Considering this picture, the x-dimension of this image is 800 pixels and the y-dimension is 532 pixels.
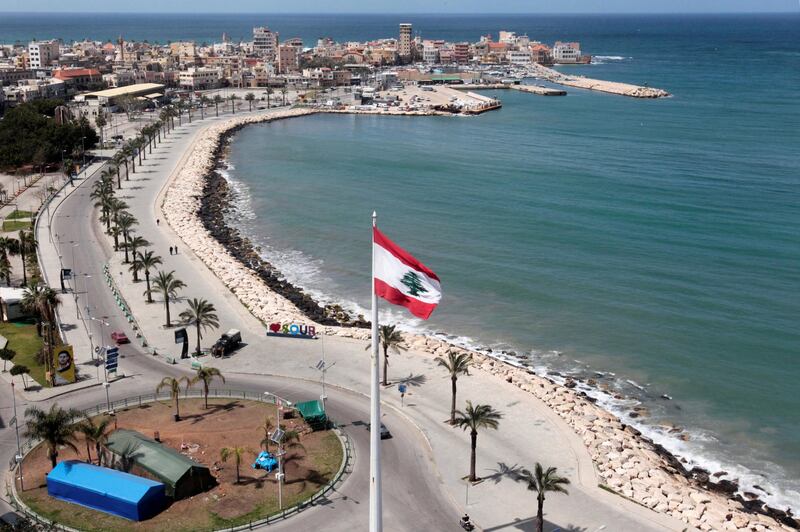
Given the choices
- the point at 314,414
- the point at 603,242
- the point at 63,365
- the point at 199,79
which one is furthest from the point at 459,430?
the point at 199,79

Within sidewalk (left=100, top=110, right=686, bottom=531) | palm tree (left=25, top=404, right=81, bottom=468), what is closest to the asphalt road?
sidewalk (left=100, top=110, right=686, bottom=531)

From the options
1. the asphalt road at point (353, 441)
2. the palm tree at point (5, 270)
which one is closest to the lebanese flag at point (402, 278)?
the asphalt road at point (353, 441)

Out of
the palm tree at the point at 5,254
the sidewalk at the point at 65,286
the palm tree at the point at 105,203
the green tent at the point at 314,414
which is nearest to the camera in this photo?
the green tent at the point at 314,414

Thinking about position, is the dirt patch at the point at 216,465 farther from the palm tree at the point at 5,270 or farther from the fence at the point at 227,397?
the palm tree at the point at 5,270

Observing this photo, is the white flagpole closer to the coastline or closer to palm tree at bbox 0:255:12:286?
the coastline

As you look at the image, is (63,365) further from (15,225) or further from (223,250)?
(15,225)

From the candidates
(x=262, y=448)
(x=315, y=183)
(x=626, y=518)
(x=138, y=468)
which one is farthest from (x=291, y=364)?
(x=315, y=183)
